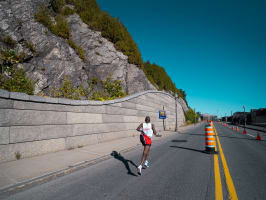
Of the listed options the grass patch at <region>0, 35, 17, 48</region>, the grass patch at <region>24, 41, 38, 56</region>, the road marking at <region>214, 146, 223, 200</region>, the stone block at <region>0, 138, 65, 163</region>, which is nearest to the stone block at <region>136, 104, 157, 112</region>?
the stone block at <region>0, 138, 65, 163</region>

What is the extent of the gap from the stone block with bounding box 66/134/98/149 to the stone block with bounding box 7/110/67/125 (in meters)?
1.06

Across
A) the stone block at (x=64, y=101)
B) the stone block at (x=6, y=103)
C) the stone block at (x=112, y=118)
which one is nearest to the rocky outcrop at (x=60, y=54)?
the stone block at (x=112, y=118)

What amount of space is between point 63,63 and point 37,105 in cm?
1514

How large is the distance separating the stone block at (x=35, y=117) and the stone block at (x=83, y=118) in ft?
1.09

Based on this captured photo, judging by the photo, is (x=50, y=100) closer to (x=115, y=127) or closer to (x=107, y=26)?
(x=115, y=127)

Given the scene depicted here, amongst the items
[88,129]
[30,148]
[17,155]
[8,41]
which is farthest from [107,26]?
[17,155]

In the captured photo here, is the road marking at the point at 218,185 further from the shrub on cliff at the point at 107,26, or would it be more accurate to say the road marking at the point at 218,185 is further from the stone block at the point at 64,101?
the shrub on cliff at the point at 107,26

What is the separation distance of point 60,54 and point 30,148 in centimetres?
1727

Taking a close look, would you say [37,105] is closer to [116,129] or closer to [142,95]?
[116,129]

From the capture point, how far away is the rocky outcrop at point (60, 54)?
18375 mm

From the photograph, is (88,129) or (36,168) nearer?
(36,168)

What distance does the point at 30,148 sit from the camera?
630 centimetres

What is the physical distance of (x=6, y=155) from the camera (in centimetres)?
557

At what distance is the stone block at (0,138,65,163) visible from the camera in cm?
557
